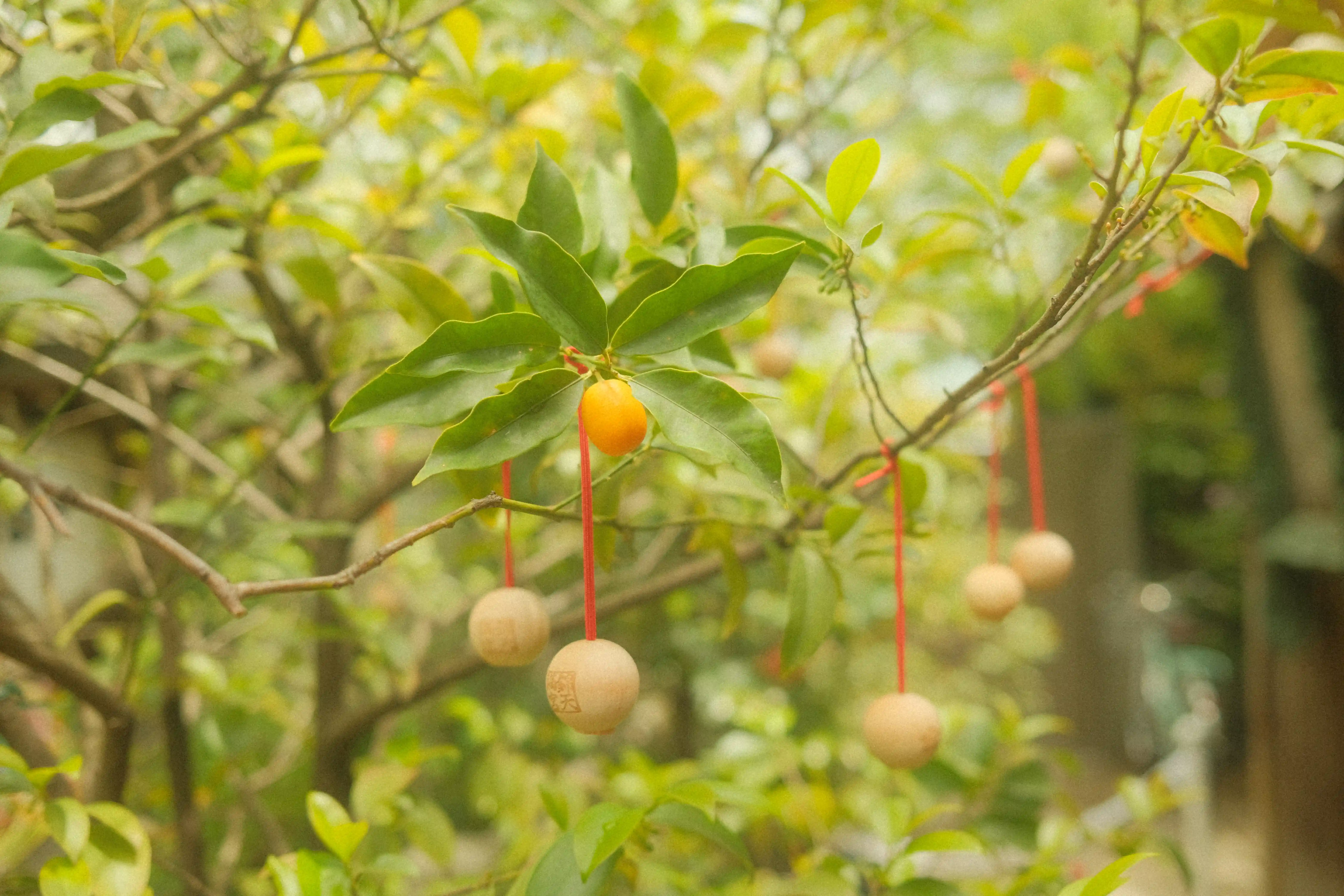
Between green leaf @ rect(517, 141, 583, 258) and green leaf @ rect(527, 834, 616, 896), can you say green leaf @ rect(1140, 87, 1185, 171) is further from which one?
green leaf @ rect(527, 834, 616, 896)

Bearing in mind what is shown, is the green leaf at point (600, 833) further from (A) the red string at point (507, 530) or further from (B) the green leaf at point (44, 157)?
(B) the green leaf at point (44, 157)

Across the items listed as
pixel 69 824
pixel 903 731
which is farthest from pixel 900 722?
pixel 69 824

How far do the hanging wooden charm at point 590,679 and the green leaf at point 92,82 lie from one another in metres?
0.35

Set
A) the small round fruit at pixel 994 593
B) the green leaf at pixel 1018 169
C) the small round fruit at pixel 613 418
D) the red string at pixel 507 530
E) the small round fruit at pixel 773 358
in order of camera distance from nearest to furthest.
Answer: the small round fruit at pixel 613 418 < the red string at pixel 507 530 < the green leaf at pixel 1018 169 < the small round fruit at pixel 994 593 < the small round fruit at pixel 773 358

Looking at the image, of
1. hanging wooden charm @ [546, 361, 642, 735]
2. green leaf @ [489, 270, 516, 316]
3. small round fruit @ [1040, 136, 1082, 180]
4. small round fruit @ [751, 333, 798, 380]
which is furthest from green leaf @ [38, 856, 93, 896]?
small round fruit @ [1040, 136, 1082, 180]

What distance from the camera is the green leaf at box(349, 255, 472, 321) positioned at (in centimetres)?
56

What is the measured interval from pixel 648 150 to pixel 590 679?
0.34 metres

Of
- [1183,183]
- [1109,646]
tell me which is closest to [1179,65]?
[1183,183]

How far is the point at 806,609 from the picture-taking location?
58 centimetres

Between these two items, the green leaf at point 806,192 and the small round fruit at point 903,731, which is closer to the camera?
the green leaf at point 806,192

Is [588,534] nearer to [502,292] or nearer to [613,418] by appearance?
[613,418]

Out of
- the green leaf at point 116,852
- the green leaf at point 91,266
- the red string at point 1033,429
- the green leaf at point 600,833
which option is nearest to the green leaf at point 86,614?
the green leaf at point 116,852

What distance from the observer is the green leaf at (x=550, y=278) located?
420 millimetres

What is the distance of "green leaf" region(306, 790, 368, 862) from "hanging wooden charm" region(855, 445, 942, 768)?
15.2 inches
